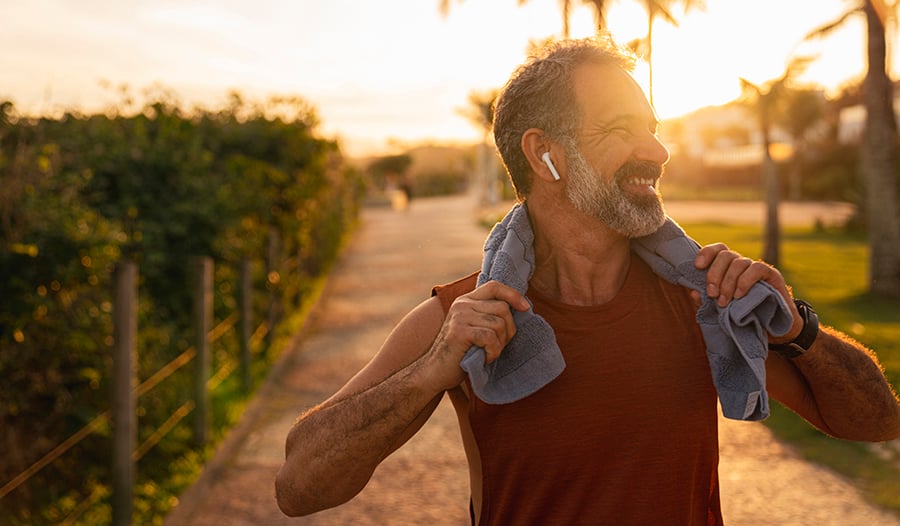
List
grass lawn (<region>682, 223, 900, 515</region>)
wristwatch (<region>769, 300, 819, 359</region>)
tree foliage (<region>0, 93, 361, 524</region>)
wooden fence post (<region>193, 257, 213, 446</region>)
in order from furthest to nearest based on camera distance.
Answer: wooden fence post (<region>193, 257, 213, 446</region>), grass lawn (<region>682, 223, 900, 515</region>), tree foliage (<region>0, 93, 361, 524</region>), wristwatch (<region>769, 300, 819, 359</region>)

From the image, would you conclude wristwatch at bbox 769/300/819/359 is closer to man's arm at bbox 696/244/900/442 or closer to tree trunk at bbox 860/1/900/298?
man's arm at bbox 696/244/900/442

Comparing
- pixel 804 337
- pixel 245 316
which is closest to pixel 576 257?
pixel 804 337

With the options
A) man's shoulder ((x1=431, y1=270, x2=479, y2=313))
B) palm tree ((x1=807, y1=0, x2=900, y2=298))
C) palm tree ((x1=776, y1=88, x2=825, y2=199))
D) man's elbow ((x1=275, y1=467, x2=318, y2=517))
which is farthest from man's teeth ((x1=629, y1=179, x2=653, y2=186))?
palm tree ((x1=776, y1=88, x2=825, y2=199))

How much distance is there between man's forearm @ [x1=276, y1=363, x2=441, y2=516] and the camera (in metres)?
2.16

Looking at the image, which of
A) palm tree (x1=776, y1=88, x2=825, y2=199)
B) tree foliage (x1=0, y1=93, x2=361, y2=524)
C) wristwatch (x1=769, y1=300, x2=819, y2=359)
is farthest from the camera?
palm tree (x1=776, y1=88, x2=825, y2=199)

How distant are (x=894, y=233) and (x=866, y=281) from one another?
267 cm

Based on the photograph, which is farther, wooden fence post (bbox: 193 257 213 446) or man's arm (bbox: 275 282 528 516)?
wooden fence post (bbox: 193 257 213 446)

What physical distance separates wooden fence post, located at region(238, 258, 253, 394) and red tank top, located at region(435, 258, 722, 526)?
739 cm

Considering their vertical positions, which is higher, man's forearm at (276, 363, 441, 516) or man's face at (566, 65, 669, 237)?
man's face at (566, 65, 669, 237)

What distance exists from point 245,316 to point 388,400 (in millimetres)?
7653

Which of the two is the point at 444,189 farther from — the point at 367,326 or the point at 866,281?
the point at 367,326

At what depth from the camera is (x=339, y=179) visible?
23859 millimetres

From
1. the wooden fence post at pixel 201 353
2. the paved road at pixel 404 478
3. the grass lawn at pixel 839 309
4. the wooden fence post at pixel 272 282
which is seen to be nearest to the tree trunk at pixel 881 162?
the grass lawn at pixel 839 309

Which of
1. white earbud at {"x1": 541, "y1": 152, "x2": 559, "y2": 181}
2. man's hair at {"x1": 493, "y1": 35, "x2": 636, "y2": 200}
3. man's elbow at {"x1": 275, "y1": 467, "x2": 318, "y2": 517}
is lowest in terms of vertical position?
man's elbow at {"x1": 275, "y1": 467, "x2": 318, "y2": 517}
